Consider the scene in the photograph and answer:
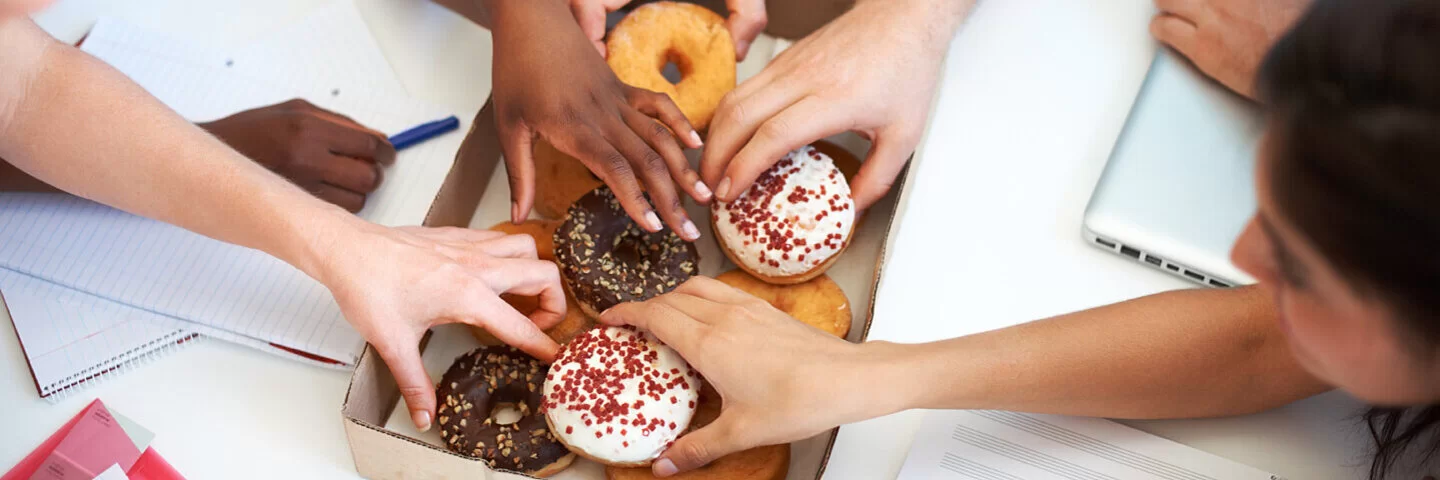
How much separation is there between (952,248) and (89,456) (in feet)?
3.38

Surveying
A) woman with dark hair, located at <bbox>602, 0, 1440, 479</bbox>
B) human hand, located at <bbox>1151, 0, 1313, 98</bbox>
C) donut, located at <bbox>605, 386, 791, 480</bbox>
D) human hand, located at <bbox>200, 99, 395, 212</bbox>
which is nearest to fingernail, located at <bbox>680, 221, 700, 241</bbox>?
woman with dark hair, located at <bbox>602, 0, 1440, 479</bbox>

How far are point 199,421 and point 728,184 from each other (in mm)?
664

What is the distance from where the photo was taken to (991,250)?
4.21 feet

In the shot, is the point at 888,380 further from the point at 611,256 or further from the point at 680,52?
the point at 680,52

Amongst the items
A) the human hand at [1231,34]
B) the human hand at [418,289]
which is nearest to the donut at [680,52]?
the human hand at [418,289]

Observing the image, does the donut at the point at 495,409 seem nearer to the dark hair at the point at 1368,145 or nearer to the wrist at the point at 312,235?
the wrist at the point at 312,235

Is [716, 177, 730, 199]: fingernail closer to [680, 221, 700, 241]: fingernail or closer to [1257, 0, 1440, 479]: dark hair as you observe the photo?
[680, 221, 700, 241]: fingernail

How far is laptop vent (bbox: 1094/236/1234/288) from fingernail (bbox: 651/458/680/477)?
607mm

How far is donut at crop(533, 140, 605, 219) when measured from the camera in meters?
1.32

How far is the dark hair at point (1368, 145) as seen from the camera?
1.93 ft

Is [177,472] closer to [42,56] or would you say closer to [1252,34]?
[42,56]

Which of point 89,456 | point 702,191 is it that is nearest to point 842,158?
point 702,191

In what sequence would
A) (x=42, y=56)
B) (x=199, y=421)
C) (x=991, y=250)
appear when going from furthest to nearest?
(x=991, y=250) < (x=199, y=421) < (x=42, y=56)

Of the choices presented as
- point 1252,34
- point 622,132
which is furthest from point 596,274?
point 1252,34
